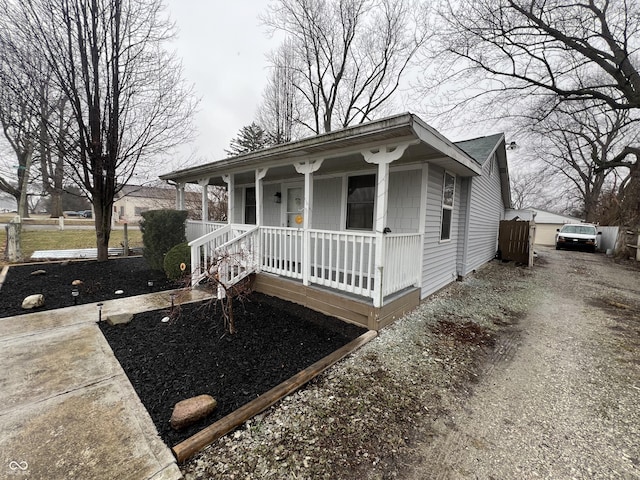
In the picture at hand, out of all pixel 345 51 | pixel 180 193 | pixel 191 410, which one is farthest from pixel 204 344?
pixel 345 51

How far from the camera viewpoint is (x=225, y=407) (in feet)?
7.00

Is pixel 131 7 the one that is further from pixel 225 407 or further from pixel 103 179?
pixel 225 407

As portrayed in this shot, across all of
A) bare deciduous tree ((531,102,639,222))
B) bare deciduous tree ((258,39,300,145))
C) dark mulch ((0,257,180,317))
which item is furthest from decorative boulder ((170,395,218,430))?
bare deciduous tree ((531,102,639,222))

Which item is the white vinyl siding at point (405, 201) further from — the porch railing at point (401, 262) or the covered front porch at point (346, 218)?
the porch railing at point (401, 262)

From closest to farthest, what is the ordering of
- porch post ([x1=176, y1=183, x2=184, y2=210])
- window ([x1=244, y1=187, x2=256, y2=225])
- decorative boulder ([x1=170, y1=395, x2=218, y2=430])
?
decorative boulder ([x1=170, y1=395, x2=218, y2=430]), window ([x1=244, y1=187, x2=256, y2=225]), porch post ([x1=176, y1=183, x2=184, y2=210])

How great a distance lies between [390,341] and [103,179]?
26.6 feet

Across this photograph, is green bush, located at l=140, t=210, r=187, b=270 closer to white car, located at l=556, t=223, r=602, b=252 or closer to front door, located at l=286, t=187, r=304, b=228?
front door, located at l=286, t=187, r=304, b=228

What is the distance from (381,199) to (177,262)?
4741mm

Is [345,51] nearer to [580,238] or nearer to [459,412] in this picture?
[459,412]

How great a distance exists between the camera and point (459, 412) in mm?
2260

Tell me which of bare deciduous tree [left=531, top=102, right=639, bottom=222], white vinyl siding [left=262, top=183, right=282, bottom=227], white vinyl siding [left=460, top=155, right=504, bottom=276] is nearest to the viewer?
white vinyl siding [left=460, top=155, right=504, bottom=276]

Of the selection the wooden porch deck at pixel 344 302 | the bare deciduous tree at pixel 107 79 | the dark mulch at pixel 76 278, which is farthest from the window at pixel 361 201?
the bare deciduous tree at pixel 107 79

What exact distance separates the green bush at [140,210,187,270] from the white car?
20749mm

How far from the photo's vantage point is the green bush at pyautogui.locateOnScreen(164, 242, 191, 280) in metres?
5.84
